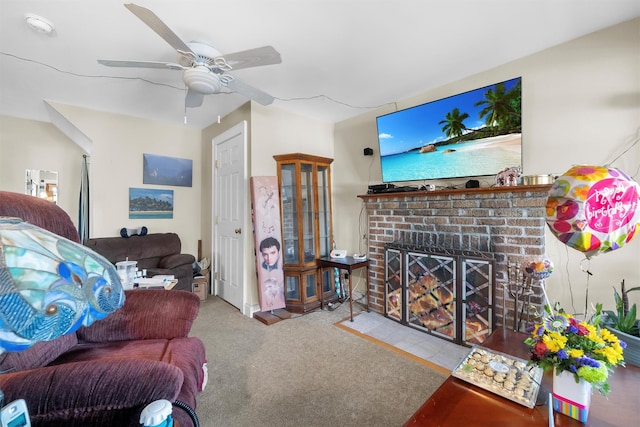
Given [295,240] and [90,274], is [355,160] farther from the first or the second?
[90,274]

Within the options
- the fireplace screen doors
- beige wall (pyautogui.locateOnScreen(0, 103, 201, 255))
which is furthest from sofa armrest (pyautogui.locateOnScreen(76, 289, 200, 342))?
→ beige wall (pyautogui.locateOnScreen(0, 103, 201, 255))

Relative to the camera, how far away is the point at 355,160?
344 cm

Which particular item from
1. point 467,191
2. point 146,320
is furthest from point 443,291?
point 146,320

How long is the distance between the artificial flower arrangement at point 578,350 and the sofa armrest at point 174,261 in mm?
3330

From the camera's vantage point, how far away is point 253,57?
64.1 inches

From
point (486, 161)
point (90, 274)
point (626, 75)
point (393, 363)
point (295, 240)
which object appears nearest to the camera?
point (90, 274)

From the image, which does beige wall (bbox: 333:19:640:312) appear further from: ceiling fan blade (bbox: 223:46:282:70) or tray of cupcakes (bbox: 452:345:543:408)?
ceiling fan blade (bbox: 223:46:282:70)

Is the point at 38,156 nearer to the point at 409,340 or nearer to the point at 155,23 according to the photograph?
the point at 155,23

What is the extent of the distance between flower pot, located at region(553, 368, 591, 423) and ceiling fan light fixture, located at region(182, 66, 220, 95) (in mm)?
2300

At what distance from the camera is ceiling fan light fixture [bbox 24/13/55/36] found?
1.66 m

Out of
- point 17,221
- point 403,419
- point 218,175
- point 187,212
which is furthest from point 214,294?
point 17,221

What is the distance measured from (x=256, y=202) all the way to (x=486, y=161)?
225 cm

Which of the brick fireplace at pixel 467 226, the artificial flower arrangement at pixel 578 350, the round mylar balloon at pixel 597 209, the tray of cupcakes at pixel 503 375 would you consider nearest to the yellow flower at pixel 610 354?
the artificial flower arrangement at pixel 578 350

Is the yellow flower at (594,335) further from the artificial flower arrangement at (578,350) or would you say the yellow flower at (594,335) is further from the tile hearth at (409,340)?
the tile hearth at (409,340)
